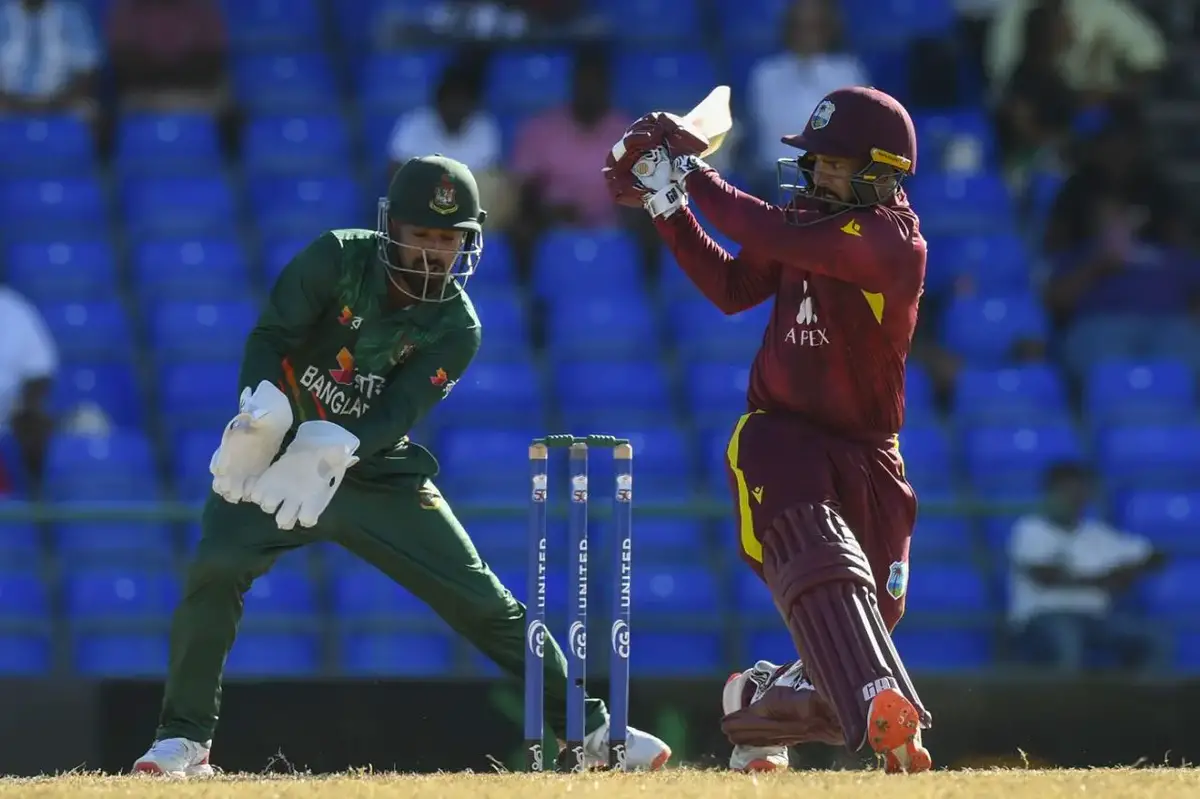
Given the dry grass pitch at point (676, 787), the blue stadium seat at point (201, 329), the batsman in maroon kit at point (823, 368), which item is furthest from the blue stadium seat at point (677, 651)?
the blue stadium seat at point (201, 329)

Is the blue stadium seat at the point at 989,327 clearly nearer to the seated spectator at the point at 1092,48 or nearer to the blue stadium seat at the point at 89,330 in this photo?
the seated spectator at the point at 1092,48

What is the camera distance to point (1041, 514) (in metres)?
8.29

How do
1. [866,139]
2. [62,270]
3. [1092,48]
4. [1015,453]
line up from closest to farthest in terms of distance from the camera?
1. [866,139]
2. [1015,453]
3. [62,270]
4. [1092,48]

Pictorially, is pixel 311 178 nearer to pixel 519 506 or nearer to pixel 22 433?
pixel 22 433

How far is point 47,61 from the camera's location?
11.1m

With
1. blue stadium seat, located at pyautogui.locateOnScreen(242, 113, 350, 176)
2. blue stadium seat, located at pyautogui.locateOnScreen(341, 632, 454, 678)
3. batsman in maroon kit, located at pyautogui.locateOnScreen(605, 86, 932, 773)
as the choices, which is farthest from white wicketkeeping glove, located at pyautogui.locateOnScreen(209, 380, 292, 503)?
blue stadium seat, located at pyautogui.locateOnScreen(242, 113, 350, 176)

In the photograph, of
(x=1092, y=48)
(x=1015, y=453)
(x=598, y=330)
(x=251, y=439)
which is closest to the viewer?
(x=251, y=439)

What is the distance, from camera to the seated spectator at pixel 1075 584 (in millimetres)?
8312

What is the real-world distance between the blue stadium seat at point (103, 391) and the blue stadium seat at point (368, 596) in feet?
5.60

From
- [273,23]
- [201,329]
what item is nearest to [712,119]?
[201,329]

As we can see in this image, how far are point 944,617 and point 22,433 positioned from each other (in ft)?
13.1

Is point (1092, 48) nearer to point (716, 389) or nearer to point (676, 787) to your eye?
point (716, 389)

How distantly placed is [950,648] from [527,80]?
154 inches

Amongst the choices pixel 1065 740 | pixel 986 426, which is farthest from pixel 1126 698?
pixel 986 426
